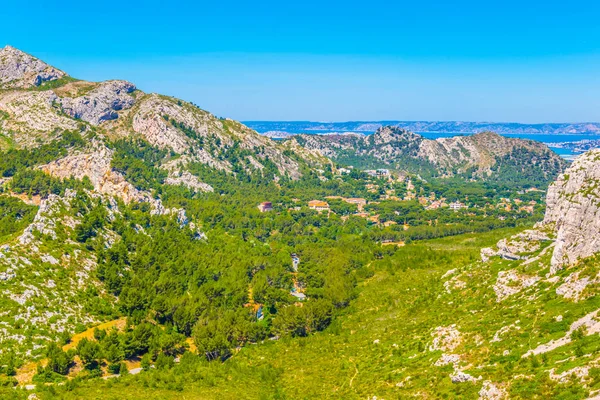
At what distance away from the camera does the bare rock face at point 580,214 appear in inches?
2584

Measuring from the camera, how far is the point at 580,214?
69.5 meters

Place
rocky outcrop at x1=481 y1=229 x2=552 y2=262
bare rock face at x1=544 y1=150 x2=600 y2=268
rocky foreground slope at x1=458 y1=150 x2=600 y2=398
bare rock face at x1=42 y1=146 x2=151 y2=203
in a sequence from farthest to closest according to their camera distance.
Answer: bare rock face at x1=42 y1=146 x2=151 y2=203 < rocky outcrop at x1=481 y1=229 x2=552 y2=262 < bare rock face at x1=544 y1=150 x2=600 y2=268 < rocky foreground slope at x1=458 y1=150 x2=600 y2=398

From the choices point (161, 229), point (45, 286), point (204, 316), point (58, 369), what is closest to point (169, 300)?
point (204, 316)

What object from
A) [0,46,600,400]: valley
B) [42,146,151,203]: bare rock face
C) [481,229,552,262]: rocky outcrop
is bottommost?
[0,46,600,400]: valley

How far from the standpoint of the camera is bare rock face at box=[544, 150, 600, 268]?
65.6 metres

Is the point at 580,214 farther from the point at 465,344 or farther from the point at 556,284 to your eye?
the point at 465,344

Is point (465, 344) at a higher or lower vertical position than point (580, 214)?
lower

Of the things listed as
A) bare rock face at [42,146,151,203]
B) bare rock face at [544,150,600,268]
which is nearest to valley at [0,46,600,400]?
bare rock face at [544,150,600,268]

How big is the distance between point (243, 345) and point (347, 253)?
222 feet

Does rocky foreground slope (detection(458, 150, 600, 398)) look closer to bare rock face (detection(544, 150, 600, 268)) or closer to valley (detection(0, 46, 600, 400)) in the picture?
bare rock face (detection(544, 150, 600, 268))

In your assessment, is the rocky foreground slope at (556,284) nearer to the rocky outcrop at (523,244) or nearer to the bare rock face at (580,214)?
the rocky outcrop at (523,244)

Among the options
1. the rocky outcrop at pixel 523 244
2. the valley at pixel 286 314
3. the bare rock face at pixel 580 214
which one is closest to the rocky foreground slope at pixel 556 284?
the rocky outcrop at pixel 523 244

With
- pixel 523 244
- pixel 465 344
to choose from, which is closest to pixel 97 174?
pixel 523 244

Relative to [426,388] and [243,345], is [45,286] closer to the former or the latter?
[243,345]
